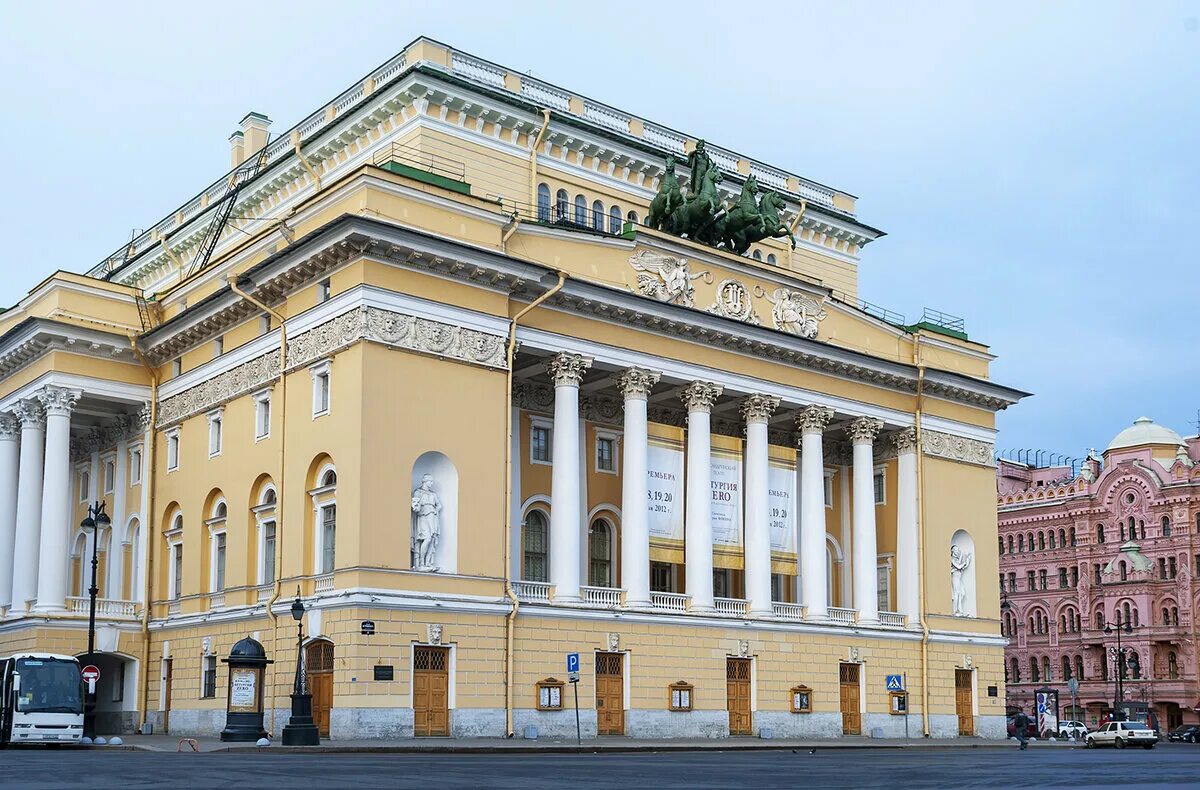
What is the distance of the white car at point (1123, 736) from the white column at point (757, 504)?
1656 centimetres

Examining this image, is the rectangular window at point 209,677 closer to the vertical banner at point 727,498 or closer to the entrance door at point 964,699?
the vertical banner at point 727,498

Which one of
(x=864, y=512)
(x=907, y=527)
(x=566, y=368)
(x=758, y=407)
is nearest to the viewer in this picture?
(x=566, y=368)

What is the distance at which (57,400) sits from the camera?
43.5 meters

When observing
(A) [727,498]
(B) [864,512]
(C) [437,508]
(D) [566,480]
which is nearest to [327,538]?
(C) [437,508]

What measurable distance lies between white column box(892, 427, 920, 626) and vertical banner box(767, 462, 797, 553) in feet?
17.3

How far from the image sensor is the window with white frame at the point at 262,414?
129 feet

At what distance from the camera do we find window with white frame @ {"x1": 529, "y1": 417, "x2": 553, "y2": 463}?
43.1 metres

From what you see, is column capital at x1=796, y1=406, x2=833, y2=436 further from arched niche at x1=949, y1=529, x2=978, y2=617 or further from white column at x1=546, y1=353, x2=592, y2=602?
white column at x1=546, y1=353, x2=592, y2=602

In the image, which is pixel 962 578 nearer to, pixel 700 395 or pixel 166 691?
pixel 700 395

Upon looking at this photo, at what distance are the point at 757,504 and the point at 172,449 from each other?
18526 millimetres

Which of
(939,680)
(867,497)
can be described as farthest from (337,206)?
(939,680)

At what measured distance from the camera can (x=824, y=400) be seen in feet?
156

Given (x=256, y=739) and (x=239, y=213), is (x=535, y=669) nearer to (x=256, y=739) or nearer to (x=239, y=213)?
(x=256, y=739)

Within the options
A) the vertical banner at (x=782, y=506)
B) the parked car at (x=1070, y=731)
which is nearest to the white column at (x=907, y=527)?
the vertical banner at (x=782, y=506)
